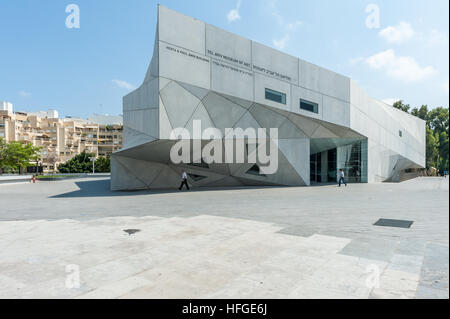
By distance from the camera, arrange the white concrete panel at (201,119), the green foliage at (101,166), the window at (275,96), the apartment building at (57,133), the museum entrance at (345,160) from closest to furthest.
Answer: the white concrete panel at (201,119)
the window at (275,96)
the museum entrance at (345,160)
the green foliage at (101,166)
the apartment building at (57,133)

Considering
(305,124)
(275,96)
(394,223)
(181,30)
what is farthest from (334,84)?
(394,223)

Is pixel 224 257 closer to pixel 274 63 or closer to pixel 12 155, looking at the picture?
pixel 274 63

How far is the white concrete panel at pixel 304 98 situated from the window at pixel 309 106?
23 centimetres

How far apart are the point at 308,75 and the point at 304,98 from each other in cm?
205

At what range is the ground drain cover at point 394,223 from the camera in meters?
6.77

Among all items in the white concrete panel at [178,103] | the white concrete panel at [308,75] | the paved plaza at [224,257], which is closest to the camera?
the paved plaza at [224,257]

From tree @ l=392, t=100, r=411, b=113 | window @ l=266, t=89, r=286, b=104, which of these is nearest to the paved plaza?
window @ l=266, t=89, r=286, b=104

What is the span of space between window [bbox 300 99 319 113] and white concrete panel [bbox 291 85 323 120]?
23 centimetres

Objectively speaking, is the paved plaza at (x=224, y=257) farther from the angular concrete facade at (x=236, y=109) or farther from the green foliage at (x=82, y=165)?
the green foliage at (x=82, y=165)

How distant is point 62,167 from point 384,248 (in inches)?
2791

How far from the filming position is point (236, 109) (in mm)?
17922

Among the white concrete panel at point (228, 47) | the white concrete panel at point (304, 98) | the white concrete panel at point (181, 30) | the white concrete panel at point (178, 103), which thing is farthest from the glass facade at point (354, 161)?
the white concrete panel at point (181, 30)
